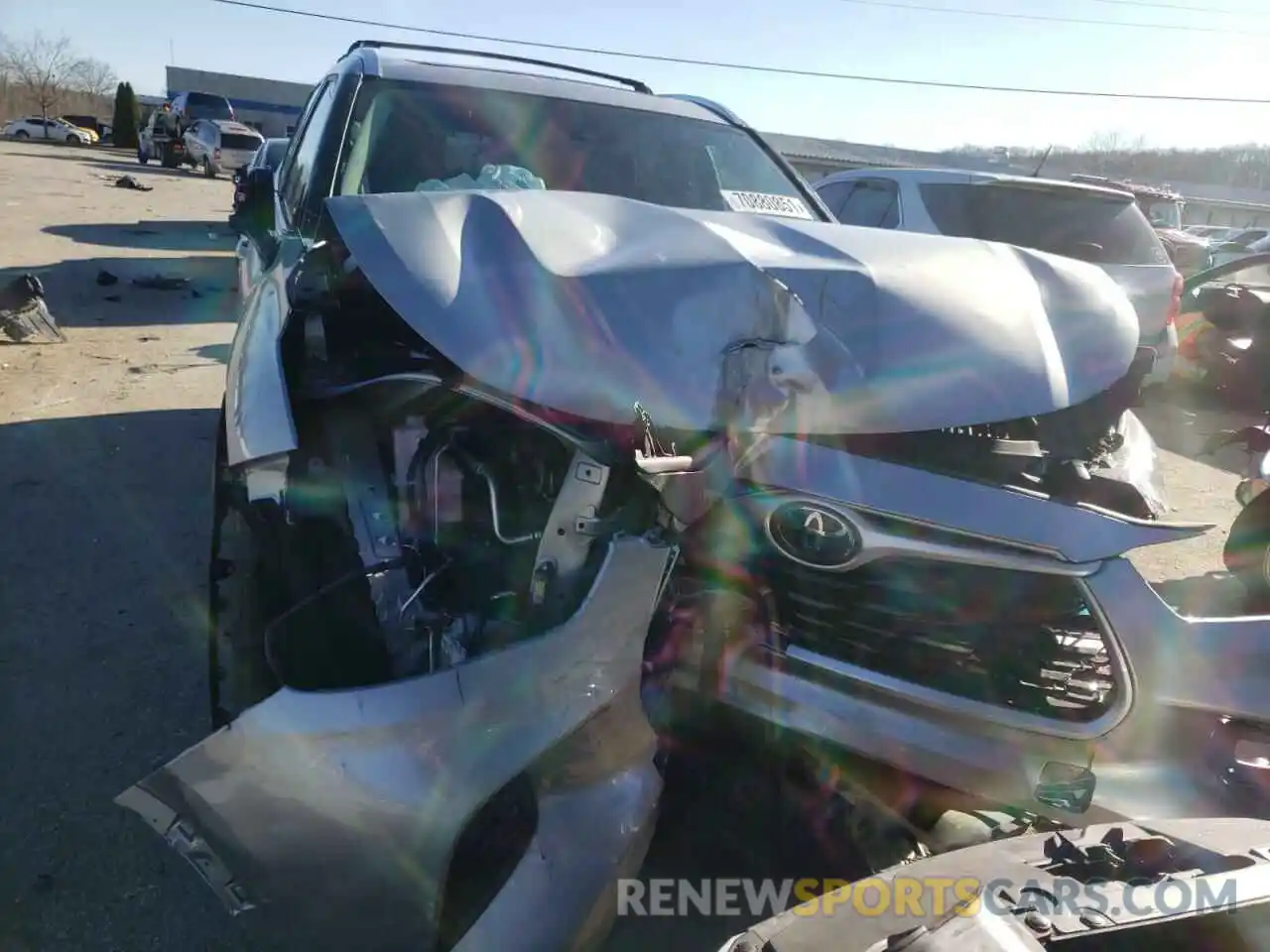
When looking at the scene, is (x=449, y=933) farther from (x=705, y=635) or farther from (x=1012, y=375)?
(x=1012, y=375)

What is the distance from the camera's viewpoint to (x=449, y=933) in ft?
6.05

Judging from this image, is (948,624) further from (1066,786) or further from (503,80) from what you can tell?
(503,80)

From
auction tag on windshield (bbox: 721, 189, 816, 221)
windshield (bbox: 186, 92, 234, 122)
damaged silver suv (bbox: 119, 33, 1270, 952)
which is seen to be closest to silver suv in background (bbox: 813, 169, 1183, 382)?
auction tag on windshield (bbox: 721, 189, 816, 221)

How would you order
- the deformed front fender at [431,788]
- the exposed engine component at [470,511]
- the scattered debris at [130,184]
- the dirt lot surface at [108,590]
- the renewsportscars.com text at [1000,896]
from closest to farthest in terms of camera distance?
Answer: the renewsportscars.com text at [1000,896]
the deformed front fender at [431,788]
the exposed engine component at [470,511]
the dirt lot surface at [108,590]
the scattered debris at [130,184]

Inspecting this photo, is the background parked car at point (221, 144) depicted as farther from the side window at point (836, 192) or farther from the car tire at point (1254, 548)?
the car tire at point (1254, 548)

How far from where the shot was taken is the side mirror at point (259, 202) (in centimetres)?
361

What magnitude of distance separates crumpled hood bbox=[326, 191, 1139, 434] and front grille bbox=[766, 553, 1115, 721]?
32 centimetres

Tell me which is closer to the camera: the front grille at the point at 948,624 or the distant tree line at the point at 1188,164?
the front grille at the point at 948,624

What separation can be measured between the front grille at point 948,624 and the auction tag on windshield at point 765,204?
1.97 metres

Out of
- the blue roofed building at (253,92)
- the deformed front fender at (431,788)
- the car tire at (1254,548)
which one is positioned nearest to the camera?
the deformed front fender at (431,788)

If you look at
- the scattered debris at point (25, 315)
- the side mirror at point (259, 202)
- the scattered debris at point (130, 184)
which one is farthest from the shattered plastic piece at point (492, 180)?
the scattered debris at point (130, 184)

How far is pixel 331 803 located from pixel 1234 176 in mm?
71824

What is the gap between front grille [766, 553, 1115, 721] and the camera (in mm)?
1922

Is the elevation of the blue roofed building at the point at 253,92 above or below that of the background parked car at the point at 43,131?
above
